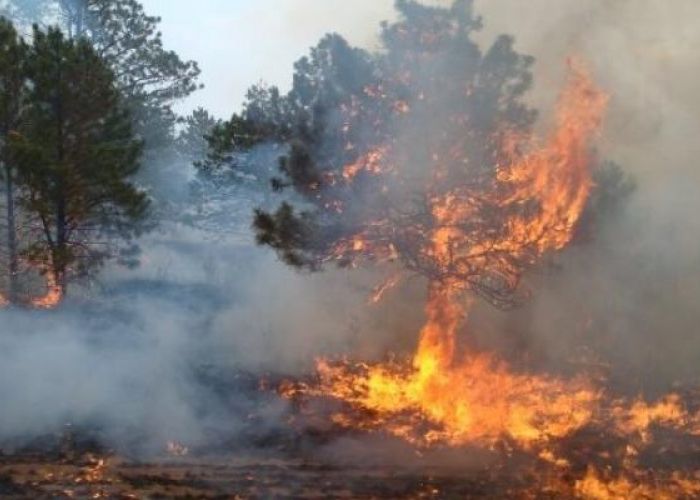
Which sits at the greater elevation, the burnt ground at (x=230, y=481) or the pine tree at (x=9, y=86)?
the pine tree at (x=9, y=86)

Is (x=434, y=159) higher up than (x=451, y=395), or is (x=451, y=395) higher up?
(x=434, y=159)

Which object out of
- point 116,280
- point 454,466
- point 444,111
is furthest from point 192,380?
point 116,280

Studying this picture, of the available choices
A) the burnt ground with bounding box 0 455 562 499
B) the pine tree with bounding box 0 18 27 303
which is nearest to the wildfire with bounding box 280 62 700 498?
the burnt ground with bounding box 0 455 562 499

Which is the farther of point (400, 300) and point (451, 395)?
point (400, 300)

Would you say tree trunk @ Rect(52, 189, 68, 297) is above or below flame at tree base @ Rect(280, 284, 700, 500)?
above

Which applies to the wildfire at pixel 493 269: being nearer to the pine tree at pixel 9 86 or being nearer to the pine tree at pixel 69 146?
the pine tree at pixel 69 146

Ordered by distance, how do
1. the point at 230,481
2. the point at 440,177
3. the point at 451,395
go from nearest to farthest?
1. the point at 230,481
2. the point at 440,177
3. the point at 451,395

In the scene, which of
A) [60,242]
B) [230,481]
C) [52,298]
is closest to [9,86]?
[60,242]

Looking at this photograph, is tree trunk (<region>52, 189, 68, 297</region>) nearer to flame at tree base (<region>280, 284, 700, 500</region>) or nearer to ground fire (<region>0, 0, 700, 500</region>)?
ground fire (<region>0, 0, 700, 500</region>)

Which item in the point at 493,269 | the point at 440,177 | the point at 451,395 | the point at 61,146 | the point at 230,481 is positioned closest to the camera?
the point at 230,481

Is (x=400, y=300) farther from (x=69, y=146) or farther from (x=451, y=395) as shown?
(x=69, y=146)

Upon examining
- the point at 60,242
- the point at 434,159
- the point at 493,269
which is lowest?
the point at 493,269

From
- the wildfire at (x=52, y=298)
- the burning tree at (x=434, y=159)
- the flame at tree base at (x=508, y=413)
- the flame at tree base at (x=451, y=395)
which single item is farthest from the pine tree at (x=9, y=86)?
the flame at tree base at (x=451, y=395)

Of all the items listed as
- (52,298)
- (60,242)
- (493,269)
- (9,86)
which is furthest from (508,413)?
(9,86)
